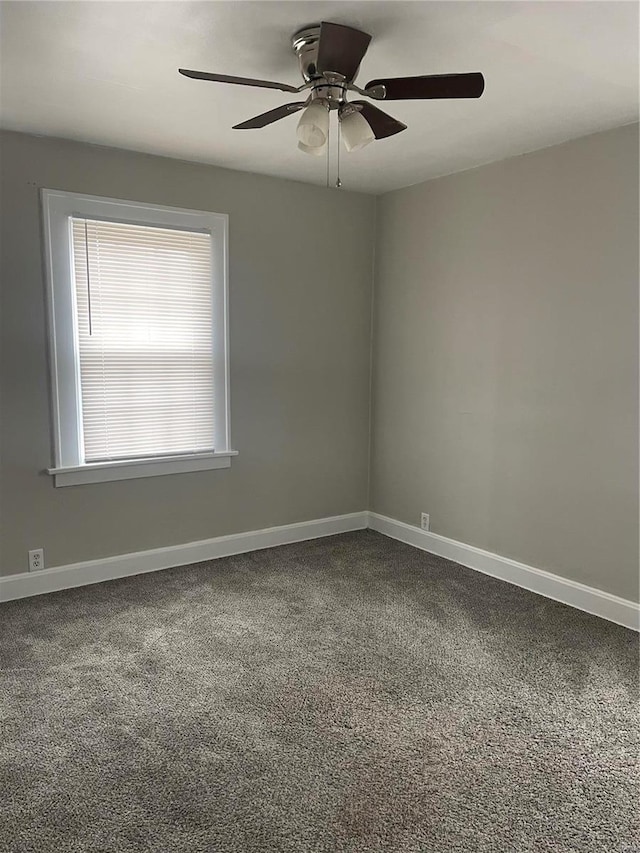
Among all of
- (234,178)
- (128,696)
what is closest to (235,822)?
(128,696)

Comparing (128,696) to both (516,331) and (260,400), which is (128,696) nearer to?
(260,400)

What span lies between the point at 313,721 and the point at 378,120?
2280 mm

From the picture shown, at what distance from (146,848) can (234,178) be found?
138 inches

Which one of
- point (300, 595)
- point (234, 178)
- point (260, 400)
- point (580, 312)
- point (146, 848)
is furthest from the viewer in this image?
point (260, 400)

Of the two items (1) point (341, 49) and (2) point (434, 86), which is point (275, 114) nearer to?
(1) point (341, 49)

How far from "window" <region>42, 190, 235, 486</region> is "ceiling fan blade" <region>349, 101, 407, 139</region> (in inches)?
68.3

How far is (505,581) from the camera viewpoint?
3.65 metres

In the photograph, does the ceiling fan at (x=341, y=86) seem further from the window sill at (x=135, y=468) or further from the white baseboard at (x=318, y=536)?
the white baseboard at (x=318, y=536)

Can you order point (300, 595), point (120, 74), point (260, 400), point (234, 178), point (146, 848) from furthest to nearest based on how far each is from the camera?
point (260, 400), point (234, 178), point (300, 595), point (120, 74), point (146, 848)

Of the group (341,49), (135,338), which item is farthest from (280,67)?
(135,338)

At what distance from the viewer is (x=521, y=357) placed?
138 inches

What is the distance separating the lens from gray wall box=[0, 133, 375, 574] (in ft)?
10.6

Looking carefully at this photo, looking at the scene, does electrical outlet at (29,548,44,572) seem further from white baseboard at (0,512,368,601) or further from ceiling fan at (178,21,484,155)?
ceiling fan at (178,21,484,155)

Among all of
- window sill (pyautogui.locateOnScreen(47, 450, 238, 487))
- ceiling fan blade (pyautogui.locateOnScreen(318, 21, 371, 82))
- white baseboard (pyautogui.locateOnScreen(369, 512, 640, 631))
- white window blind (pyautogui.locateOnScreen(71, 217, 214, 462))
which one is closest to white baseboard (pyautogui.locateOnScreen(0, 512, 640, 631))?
white baseboard (pyautogui.locateOnScreen(369, 512, 640, 631))
